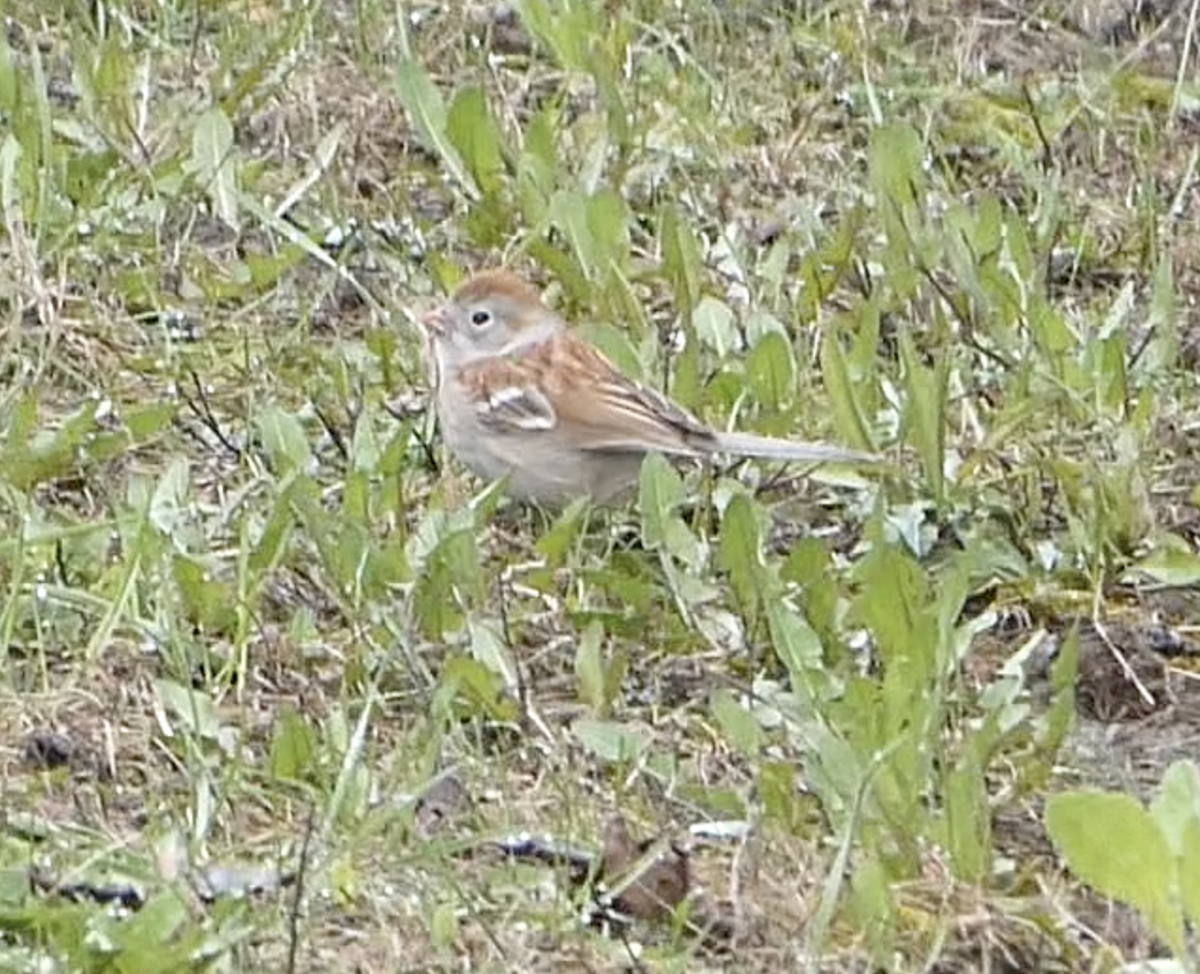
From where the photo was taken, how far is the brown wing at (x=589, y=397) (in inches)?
239

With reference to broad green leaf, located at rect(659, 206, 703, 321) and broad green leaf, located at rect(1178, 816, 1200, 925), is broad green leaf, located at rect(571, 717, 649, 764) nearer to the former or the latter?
broad green leaf, located at rect(1178, 816, 1200, 925)

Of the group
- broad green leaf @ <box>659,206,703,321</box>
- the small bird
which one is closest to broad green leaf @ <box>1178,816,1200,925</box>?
the small bird

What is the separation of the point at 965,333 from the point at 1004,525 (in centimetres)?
75


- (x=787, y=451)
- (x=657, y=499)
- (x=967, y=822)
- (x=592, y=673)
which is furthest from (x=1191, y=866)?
(x=787, y=451)

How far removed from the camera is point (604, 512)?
617 centimetres

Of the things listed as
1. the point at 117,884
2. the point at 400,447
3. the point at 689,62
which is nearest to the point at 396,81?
the point at 689,62

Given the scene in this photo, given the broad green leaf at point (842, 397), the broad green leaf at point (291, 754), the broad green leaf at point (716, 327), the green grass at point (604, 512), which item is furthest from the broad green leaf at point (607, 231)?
the broad green leaf at point (291, 754)

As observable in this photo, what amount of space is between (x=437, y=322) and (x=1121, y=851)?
2566 millimetres

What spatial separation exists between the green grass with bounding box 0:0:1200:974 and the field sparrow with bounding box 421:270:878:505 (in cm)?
9

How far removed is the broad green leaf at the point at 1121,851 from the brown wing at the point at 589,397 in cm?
190

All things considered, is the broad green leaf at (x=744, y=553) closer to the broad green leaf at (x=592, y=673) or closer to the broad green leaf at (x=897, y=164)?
the broad green leaf at (x=592, y=673)

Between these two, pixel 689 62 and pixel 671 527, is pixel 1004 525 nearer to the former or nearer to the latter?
Result: pixel 671 527

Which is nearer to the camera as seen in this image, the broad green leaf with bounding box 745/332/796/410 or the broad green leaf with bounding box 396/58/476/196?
the broad green leaf with bounding box 745/332/796/410

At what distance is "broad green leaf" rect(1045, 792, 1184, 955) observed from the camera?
13.8ft
